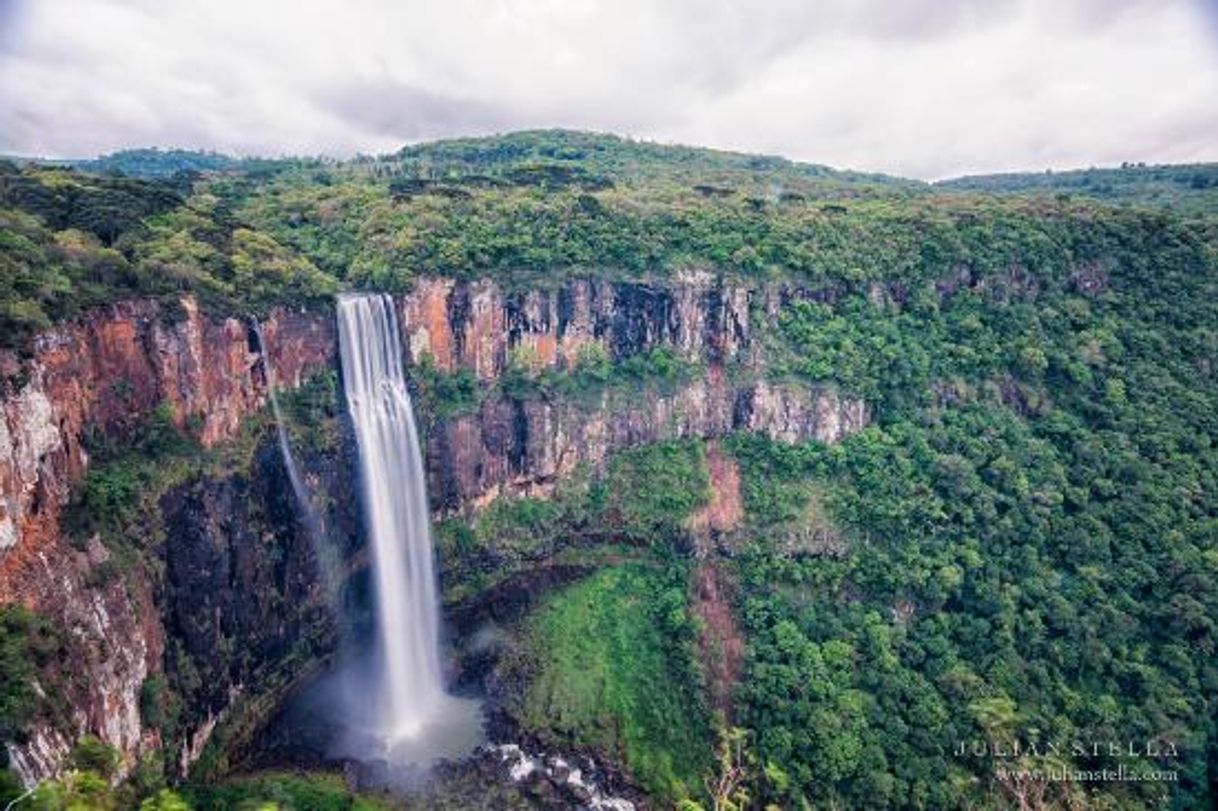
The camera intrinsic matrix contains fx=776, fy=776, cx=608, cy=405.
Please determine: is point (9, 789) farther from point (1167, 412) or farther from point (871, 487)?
point (1167, 412)

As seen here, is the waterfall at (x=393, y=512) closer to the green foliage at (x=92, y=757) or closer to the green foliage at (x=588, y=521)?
the green foliage at (x=588, y=521)

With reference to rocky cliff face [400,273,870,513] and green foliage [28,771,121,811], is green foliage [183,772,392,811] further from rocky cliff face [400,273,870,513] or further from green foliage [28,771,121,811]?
rocky cliff face [400,273,870,513]

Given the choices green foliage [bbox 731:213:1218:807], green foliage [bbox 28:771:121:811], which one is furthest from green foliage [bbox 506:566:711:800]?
green foliage [bbox 28:771:121:811]

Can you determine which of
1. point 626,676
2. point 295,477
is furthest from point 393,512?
point 626,676

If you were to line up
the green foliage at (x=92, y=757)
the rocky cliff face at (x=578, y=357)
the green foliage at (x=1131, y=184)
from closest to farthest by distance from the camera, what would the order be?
Result: the green foliage at (x=92, y=757) < the rocky cliff face at (x=578, y=357) < the green foliage at (x=1131, y=184)

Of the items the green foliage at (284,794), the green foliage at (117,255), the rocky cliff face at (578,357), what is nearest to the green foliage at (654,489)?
the rocky cliff face at (578,357)

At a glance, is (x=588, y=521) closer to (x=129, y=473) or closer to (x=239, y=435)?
(x=239, y=435)
